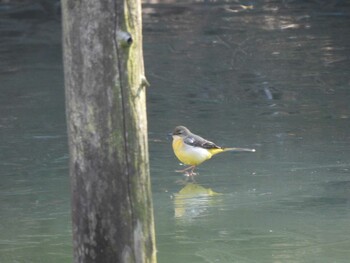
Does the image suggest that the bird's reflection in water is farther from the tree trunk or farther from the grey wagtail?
the tree trunk

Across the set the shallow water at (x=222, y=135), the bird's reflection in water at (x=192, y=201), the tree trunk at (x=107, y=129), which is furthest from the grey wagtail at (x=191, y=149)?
the tree trunk at (x=107, y=129)

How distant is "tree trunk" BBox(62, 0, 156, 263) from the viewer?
4625mm

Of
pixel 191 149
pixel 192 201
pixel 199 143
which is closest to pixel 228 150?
pixel 199 143

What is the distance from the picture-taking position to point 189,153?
32.1 ft

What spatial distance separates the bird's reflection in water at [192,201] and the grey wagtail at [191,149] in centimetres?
57

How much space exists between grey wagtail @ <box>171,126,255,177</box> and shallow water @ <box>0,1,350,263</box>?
0.16m

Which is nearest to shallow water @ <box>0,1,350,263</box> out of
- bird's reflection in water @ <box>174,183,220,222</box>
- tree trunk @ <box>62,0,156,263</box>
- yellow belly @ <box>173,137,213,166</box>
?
bird's reflection in water @ <box>174,183,220,222</box>

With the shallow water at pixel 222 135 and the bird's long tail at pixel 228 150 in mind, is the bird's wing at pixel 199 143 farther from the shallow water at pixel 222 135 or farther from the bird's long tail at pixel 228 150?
the shallow water at pixel 222 135

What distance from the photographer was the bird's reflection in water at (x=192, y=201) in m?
8.13

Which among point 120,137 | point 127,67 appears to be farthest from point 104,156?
point 127,67

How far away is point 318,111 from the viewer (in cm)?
1268

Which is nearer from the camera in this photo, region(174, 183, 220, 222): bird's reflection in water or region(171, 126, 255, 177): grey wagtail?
region(174, 183, 220, 222): bird's reflection in water

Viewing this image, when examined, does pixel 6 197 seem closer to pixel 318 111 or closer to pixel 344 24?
pixel 318 111

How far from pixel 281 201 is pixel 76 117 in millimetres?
4105
